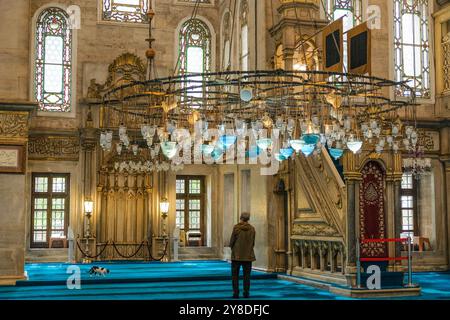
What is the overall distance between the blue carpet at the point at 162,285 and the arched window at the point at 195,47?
617cm

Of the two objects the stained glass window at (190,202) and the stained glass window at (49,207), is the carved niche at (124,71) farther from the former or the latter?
the stained glass window at (190,202)

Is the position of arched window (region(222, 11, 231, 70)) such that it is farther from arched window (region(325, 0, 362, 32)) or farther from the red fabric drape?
the red fabric drape

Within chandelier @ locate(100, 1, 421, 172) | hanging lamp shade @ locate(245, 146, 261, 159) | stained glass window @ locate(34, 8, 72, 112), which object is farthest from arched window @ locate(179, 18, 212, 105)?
hanging lamp shade @ locate(245, 146, 261, 159)

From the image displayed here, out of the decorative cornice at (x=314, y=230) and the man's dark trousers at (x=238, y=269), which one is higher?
the decorative cornice at (x=314, y=230)

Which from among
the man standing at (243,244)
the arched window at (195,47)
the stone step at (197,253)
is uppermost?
the arched window at (195,47)

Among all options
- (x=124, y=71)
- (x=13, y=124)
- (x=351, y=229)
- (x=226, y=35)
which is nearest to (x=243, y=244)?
(x=351, y=229)

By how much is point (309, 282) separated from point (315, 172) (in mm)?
2096

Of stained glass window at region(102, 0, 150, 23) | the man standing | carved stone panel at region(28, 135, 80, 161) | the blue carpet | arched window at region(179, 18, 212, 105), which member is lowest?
the blue carpet

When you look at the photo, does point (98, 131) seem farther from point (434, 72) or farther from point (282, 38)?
point (434, 72)

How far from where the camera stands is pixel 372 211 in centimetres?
1324

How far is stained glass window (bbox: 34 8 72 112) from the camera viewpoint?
19375mm

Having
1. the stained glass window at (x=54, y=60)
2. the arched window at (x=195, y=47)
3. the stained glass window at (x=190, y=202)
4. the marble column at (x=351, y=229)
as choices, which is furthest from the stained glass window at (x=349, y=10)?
the stained glass window at (x=54, y=60)

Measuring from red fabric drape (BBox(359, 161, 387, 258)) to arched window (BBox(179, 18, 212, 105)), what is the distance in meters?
8.05

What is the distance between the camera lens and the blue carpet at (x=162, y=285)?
38.1 feet
